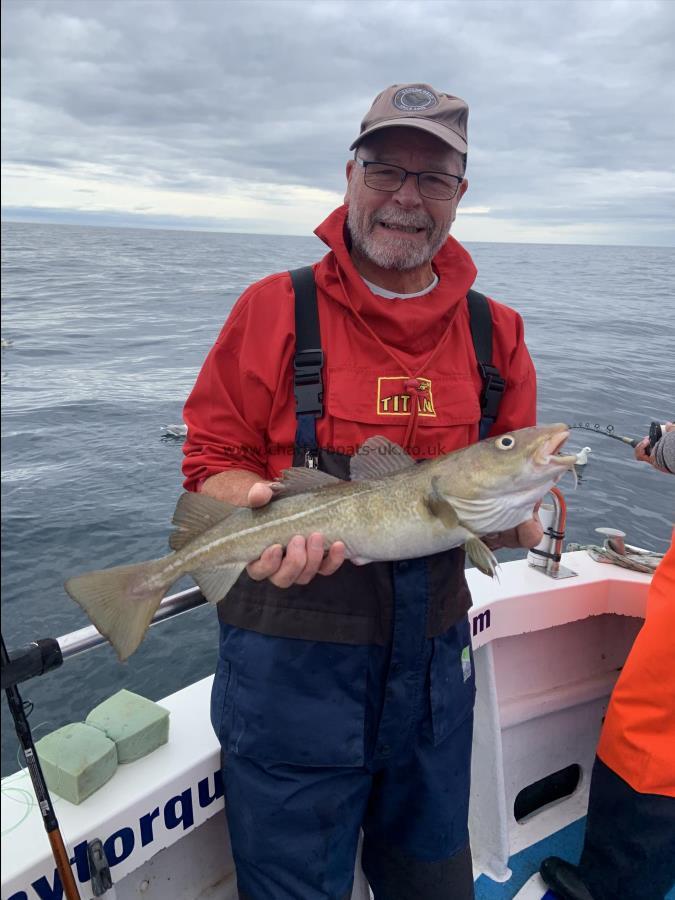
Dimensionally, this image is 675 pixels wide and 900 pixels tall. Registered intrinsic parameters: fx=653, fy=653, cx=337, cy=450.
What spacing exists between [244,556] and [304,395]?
2.27 ft

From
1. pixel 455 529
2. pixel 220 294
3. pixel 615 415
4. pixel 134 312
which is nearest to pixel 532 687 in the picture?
pixel 455 529

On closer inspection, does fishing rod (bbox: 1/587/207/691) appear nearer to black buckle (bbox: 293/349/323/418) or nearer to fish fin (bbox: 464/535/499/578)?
black buckle (bbox: 293/349/323/418)

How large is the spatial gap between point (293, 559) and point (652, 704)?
203cm

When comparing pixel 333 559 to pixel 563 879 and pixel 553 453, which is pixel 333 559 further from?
pixel 563 879

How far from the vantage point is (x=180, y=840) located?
9.64 ft

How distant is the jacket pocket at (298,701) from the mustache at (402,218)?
181cm

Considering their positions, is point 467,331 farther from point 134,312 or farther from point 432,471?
point 134,312

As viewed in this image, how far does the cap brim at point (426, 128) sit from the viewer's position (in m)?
2.76

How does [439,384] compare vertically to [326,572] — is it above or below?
above

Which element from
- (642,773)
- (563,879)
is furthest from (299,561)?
(563,879)

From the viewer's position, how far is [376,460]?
2625 mm

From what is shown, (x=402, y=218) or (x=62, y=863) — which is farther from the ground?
(x=402, y=218)

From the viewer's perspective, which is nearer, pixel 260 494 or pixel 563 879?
pixel 260 494

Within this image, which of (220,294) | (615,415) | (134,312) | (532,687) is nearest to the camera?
(532,687)
